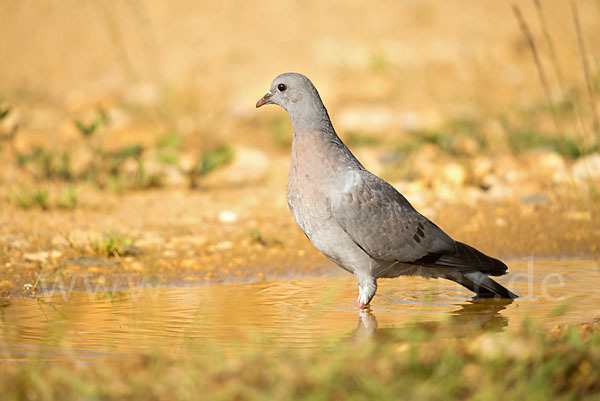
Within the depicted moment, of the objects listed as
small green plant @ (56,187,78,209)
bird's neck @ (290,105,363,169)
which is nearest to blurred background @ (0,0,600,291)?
small green plant @ (56,187,78,209)

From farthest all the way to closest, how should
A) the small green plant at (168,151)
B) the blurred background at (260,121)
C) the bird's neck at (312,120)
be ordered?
the small green plant at (168,151)
the blurred background at (260,121)
the bird's neck at (312,120)

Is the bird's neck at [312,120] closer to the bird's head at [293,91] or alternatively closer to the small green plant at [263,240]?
the bird's head at [293,91]

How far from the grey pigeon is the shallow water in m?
0.21

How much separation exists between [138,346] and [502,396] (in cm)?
182

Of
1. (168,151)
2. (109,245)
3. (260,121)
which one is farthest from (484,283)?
(260,121)

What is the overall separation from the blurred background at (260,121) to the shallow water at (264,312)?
1.98 feet

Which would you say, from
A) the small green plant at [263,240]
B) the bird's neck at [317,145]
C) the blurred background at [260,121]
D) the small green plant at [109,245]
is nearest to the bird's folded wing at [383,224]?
the bird's neck at [317,145]

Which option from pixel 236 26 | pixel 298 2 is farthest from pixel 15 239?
pixel 298 2

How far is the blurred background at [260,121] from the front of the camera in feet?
21.5

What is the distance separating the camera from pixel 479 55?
48.5 ft

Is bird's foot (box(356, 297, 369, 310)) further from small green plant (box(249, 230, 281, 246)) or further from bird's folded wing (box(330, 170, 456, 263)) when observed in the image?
small green plant (box(249, 230, 281, 246))

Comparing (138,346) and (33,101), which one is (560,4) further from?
(138,346)

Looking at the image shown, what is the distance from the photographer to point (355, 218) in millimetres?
4648

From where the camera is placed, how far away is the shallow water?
4004mm
